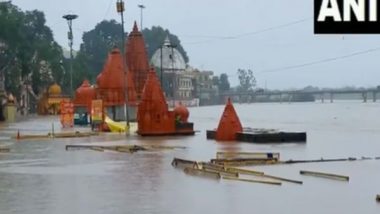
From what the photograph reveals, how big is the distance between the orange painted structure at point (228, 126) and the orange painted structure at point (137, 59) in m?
19.8

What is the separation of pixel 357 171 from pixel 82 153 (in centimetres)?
1032

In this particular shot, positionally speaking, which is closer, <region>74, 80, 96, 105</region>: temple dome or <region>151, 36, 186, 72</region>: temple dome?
<region>74, 80, 96, 105</region>: temple dome

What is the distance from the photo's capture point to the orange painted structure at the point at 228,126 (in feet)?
106

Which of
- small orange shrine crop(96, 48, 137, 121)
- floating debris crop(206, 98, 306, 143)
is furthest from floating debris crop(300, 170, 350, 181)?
small orange shrine crop(96, 48, 137, 121)

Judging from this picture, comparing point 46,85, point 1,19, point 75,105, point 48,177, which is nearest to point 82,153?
point 48,177

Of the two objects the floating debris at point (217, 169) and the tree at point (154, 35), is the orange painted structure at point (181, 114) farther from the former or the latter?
the tree at point (154, 35)

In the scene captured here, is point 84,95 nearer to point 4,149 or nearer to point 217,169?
point 4,149

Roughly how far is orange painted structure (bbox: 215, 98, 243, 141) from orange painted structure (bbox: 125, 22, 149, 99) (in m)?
19.8

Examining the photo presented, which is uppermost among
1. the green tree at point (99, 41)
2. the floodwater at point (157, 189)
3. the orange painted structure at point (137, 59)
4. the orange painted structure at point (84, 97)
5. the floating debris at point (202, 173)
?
the green tree at point (99, 41)

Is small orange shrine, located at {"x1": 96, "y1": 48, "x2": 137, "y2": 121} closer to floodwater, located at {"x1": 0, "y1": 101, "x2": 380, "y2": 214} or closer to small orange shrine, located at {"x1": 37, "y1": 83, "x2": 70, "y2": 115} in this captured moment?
floodwater, located at {"x1": 0, "y1": 101, "x2": 380, "y2": 214}

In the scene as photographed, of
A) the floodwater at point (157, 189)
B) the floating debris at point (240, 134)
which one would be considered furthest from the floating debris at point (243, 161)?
the floating debris at point (240, 134)

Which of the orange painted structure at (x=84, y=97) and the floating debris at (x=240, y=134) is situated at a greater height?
the orange painted structure at (x=84, y=97)

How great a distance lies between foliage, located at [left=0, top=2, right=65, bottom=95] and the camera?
260ft

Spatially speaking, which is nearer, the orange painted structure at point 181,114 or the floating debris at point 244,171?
the floating debris at point 244,171
